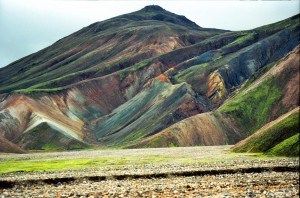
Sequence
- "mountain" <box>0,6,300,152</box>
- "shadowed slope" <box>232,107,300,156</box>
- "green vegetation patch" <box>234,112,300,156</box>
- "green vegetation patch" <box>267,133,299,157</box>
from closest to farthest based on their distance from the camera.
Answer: "green vegetation patch" <box>267,133,299,157</box>
"green vegetation patch" <box>234,112,300,156</box>
"shadowed slope" <box>232,107,300,156</box>
"mountain" <box>0,6,300,152</box>

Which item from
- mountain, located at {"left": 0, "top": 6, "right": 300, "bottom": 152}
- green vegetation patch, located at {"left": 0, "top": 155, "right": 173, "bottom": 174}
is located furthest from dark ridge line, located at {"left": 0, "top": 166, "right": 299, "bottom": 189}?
mountain, located at {"left": 0, "top": 6, "right": 300, "bottom": 152}

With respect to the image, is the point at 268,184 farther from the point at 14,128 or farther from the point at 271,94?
the point at 14,128

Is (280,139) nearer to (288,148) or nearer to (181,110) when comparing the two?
(288,148)

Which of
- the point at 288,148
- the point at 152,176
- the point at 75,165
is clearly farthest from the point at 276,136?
the point at 75,165

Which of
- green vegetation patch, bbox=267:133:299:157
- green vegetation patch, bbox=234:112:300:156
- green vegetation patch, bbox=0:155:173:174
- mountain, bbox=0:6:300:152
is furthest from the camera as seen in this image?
mountain, bbox=0:6:300:152

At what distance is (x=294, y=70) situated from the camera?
136 m

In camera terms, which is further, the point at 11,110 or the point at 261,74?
the point at 11,110

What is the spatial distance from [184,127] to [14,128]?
71.0m

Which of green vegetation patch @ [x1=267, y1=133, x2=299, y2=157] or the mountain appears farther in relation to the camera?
the mountain

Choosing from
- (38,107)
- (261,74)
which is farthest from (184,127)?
(38,107)

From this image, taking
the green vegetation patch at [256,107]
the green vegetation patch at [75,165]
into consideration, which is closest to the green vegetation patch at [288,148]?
the green vegetation patch at [75,165]

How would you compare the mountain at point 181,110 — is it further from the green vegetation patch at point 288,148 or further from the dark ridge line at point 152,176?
the dark ridge line at point 152,176

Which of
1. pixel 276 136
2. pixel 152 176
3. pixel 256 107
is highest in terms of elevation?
pixel 256 107

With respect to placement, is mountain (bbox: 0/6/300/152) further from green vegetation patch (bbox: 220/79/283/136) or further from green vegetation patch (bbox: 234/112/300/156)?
green vegetation patch (bbox: 234/112/300/156)
